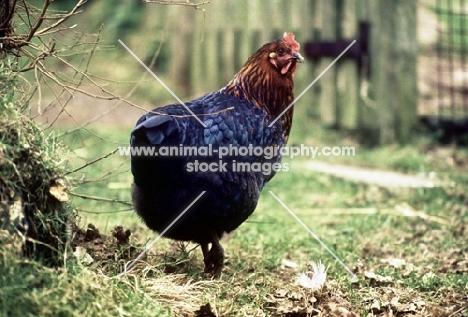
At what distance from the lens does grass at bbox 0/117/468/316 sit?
2955 millimetres

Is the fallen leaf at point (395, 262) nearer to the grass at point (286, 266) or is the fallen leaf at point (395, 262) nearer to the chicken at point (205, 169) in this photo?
the grass at point (286, 266)

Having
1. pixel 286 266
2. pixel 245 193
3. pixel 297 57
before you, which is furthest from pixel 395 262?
pixel 297 57

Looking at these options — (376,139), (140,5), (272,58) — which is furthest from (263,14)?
(272,58)

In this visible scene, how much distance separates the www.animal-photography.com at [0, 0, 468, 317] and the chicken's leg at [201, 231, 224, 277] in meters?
0.01

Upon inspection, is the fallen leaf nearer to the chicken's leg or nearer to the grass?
the grass

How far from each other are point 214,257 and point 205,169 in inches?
23.0

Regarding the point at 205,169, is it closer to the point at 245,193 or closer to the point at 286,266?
the point at 245,193

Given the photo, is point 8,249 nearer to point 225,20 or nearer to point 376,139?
point 376,139

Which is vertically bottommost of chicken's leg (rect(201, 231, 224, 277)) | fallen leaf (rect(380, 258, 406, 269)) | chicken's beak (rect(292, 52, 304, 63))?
fallen leaf (rect(380, 258, 406, 269))

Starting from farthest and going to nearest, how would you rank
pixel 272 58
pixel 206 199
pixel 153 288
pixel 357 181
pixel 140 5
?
pixel 140 5, pixel 357 181, pixel 272 58, pixel 206 199, pixel 153 288

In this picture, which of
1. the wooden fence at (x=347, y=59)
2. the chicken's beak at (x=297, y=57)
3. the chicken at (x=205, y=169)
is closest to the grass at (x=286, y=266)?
the chicken at (x=205, y=169)

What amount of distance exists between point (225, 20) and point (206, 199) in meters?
6.41

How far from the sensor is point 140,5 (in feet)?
37.8

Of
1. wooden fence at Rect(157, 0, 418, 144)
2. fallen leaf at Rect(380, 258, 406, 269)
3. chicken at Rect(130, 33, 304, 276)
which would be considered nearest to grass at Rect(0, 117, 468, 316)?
fallen leaf at Rect(380, 258, 406, 269)
